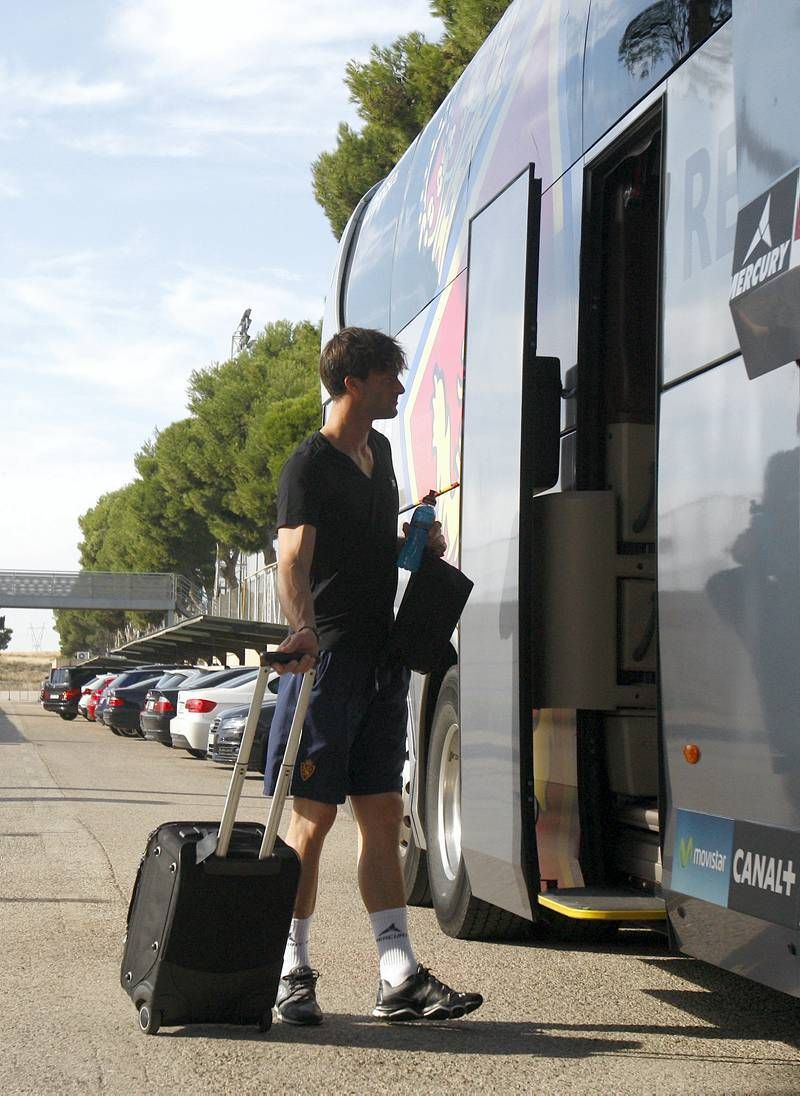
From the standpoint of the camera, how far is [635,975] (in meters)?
6.15

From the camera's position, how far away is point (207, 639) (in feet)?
146

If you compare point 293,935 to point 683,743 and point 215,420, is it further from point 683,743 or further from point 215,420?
point 215,420

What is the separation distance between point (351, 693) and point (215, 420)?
58888 mm

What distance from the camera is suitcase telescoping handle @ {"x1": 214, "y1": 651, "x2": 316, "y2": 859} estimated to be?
458 centimetres

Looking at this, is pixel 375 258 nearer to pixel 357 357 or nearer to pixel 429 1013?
pixel 357 357

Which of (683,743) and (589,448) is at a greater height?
(589,448)

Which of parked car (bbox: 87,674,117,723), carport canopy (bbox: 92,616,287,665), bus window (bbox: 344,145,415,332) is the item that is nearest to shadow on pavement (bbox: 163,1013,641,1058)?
bus window (bbox: 344,145,415,332)

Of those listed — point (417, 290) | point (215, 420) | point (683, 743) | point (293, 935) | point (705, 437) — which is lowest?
point (293, 935)

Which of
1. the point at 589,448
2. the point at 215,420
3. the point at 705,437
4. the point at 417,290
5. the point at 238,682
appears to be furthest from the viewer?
the point at 215,420

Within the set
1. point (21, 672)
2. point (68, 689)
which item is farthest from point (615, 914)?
point (21, 672)

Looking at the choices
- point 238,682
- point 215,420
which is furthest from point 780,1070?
point 215,420

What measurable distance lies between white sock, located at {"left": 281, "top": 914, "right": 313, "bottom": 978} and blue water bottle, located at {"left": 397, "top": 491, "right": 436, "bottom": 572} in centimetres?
114

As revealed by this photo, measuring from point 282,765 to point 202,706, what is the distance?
19943 mm

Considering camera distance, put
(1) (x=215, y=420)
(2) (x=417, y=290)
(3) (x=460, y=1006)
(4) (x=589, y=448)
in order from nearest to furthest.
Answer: (3) (x=460, y=1006)
(4) (x=589, y=448)
(2) (x=417, y=290)
(1) (x=215, y=420)
